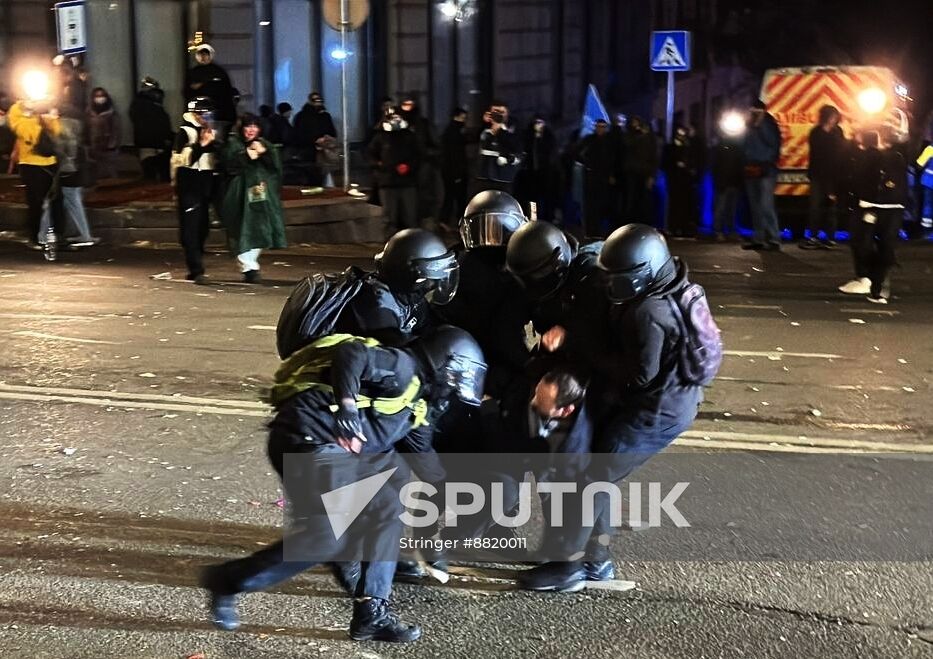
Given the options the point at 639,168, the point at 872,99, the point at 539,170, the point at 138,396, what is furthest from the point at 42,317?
the point at 872,99

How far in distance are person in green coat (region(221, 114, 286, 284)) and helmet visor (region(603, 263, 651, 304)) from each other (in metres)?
7.49

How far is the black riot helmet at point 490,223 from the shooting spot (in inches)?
191

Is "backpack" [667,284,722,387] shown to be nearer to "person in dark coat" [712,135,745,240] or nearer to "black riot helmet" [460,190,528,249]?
"black riot helmet" [460,190,528,249]

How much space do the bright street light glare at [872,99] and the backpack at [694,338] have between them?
1263 centimetres

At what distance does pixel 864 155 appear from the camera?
428 inches

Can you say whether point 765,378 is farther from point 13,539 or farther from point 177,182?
point 177,182

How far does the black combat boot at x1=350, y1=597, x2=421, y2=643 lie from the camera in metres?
4.16

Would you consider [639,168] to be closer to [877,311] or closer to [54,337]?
[877,311]

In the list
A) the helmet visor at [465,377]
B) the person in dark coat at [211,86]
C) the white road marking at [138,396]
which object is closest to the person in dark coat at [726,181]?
the person in dark coat at [211,86]

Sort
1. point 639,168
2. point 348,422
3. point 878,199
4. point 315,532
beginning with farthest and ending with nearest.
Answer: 1. point 639,168
2. point 878,199
3. point 315,532
4. point 348,422

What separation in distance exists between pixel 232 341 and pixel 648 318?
17.6 feet

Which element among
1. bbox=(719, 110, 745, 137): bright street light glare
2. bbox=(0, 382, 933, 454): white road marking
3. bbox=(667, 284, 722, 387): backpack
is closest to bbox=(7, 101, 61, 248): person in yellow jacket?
bbox=(0, 382, 933, 454): white road marking

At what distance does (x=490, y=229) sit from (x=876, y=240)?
7049 mm

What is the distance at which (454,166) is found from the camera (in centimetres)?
1566
